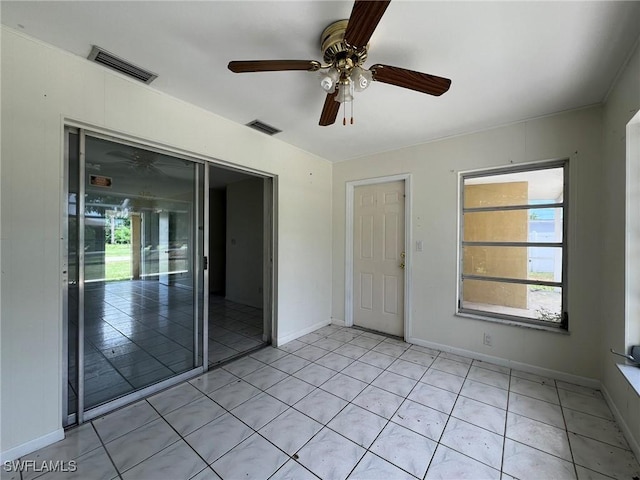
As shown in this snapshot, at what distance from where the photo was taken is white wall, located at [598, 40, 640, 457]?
172cm

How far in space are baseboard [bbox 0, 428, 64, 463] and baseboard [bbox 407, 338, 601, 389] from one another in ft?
10.9

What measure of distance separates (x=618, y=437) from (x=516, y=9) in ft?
9.10

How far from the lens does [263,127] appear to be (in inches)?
113

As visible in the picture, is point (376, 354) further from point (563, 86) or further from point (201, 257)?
point (563, 86)

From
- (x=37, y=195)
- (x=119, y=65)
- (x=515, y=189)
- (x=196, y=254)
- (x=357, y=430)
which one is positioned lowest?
(x=357, y=430)

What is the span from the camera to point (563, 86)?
207 centimetres

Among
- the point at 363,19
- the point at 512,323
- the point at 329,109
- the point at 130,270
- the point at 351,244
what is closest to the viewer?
the point at 363,19

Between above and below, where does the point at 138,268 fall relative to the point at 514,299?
above

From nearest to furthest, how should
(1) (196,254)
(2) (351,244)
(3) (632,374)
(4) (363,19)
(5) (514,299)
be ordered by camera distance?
1. (4) (363,19)
2. (3) (632,374)
3. (1) (196,254)
4. (5) (514,299)
5. (2) (351,244)

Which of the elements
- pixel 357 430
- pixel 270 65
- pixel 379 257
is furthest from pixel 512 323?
pixel 270 65

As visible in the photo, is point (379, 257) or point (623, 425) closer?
point (623, 425)

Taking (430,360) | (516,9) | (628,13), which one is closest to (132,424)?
(430,360)

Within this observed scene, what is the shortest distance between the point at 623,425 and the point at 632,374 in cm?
43

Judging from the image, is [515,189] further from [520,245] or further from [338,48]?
[338,48]
